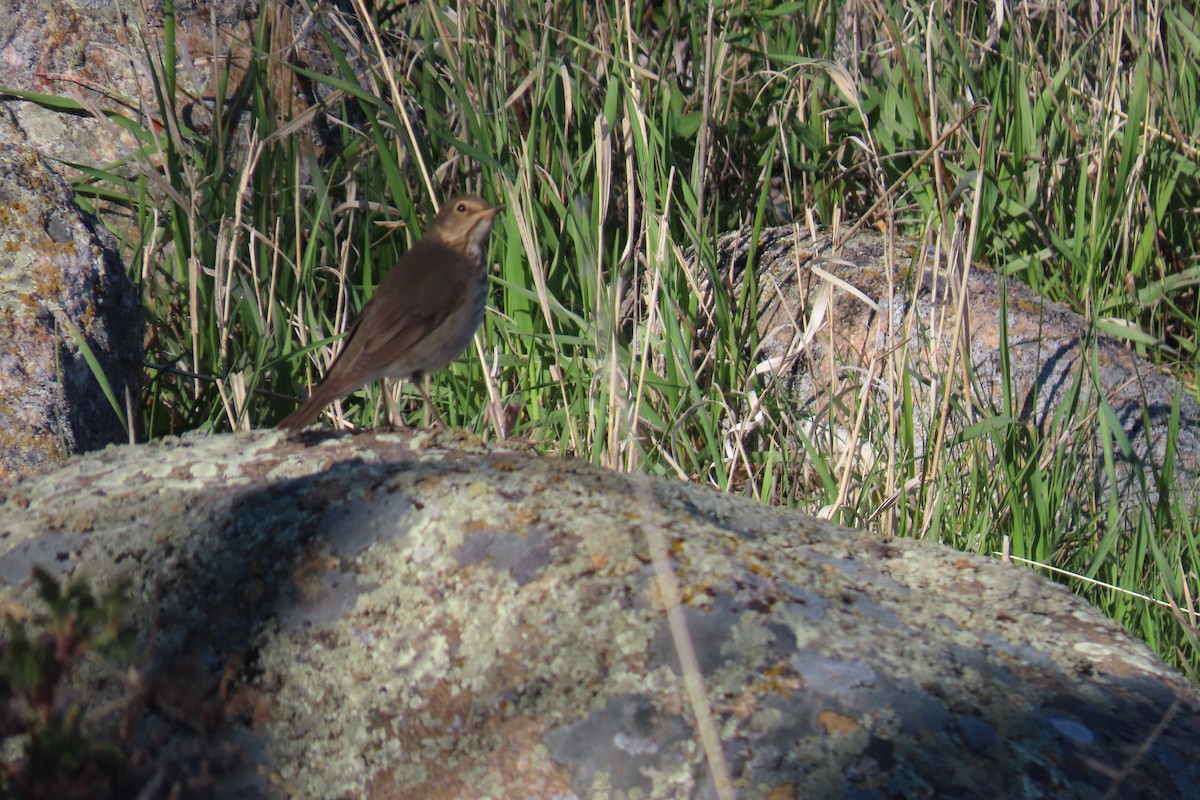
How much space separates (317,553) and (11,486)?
88cm

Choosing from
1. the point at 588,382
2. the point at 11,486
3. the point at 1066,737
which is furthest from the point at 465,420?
the point at 1066,737

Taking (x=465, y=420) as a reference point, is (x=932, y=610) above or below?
above

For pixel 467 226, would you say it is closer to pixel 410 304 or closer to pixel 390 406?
pixel 410 304

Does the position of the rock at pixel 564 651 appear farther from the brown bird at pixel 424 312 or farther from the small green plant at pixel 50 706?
the brown bird at pixel 424 312

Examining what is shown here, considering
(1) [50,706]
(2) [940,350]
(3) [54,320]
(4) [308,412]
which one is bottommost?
(2) [940,350]

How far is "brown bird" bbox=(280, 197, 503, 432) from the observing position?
376 cm

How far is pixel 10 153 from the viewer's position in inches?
156

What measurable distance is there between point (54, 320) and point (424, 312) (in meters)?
1.08

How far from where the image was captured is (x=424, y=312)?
3.86 metres

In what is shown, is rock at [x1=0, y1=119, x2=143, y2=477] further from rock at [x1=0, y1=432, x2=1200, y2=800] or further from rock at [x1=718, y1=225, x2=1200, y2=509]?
rock at [x1=718, y1=225, x2=1200, y2=509]

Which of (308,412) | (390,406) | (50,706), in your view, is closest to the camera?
(50,706)

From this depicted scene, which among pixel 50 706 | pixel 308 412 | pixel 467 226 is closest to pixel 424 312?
pixel 467 226

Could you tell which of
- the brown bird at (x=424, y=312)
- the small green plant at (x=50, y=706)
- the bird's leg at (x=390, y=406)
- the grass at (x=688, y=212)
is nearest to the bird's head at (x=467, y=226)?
the brown bird at (x=424, y=312)

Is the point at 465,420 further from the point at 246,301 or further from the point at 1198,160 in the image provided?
the point at 1198,160
